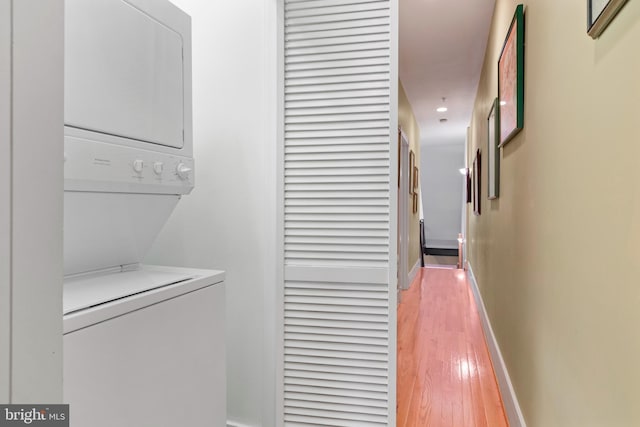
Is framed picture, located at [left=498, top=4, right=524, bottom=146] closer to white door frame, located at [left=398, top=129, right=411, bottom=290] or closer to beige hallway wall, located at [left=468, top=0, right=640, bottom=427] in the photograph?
beige hallway wall, located at [left=468, top=0, right=640, bottom=427]

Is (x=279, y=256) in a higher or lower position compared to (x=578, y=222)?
lower

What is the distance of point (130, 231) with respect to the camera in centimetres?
115

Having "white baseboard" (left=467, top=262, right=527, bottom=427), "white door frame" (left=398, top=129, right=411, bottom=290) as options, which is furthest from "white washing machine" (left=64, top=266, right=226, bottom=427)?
"white door frame" (left=398, top=129, right=411, bottom=290)

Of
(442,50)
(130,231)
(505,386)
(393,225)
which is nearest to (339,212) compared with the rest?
(393,225)

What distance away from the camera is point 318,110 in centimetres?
158

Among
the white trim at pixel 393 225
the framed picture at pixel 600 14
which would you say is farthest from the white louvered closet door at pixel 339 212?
the framed picture at pixel 600 14

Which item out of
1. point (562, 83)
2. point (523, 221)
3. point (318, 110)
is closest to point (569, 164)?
point (562, 83)

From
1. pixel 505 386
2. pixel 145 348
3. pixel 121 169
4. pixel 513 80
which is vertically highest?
pixel 513 80

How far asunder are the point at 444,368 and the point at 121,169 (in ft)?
7.52

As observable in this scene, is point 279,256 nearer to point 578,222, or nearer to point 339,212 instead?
→ point 339,212

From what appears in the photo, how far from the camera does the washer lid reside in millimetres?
844

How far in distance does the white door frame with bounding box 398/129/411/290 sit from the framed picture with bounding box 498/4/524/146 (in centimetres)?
232

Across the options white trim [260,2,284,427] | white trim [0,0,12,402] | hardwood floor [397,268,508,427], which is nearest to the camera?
white trim [0,0,12,402]

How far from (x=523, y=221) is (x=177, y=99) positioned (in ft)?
4.86
